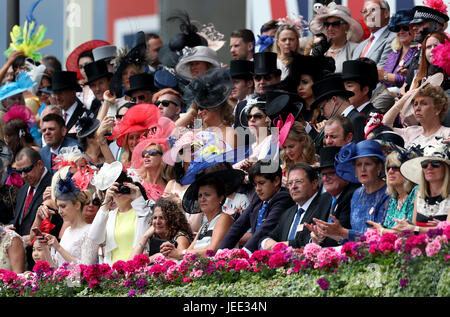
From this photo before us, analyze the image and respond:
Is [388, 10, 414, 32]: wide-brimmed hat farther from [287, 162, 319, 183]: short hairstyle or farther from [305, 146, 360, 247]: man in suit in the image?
[287, 162, 319, 183]: short hairstyle

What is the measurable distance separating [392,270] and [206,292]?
1.81 metres

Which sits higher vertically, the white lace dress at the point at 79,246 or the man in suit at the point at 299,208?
the man in suit at the point at 299,208

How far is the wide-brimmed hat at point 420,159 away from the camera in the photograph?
29.1 ft

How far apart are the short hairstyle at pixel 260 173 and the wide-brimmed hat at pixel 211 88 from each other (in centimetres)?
187

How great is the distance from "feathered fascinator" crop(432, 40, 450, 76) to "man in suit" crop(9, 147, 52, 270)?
16.9 feet

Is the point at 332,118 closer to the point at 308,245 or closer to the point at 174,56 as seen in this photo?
the point at 308,245

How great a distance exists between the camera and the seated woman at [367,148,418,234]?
29.8 ft

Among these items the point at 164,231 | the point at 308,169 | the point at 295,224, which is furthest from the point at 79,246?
the point at 308,169

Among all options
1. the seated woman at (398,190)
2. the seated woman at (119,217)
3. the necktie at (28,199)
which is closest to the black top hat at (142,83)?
the necktie at (28,199)

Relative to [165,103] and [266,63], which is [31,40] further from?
[266,63]

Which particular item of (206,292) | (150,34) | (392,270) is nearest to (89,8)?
(150,34)

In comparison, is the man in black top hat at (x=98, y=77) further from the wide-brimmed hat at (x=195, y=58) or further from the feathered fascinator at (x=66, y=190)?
the feathered fascinator at (x=66, y=190)
